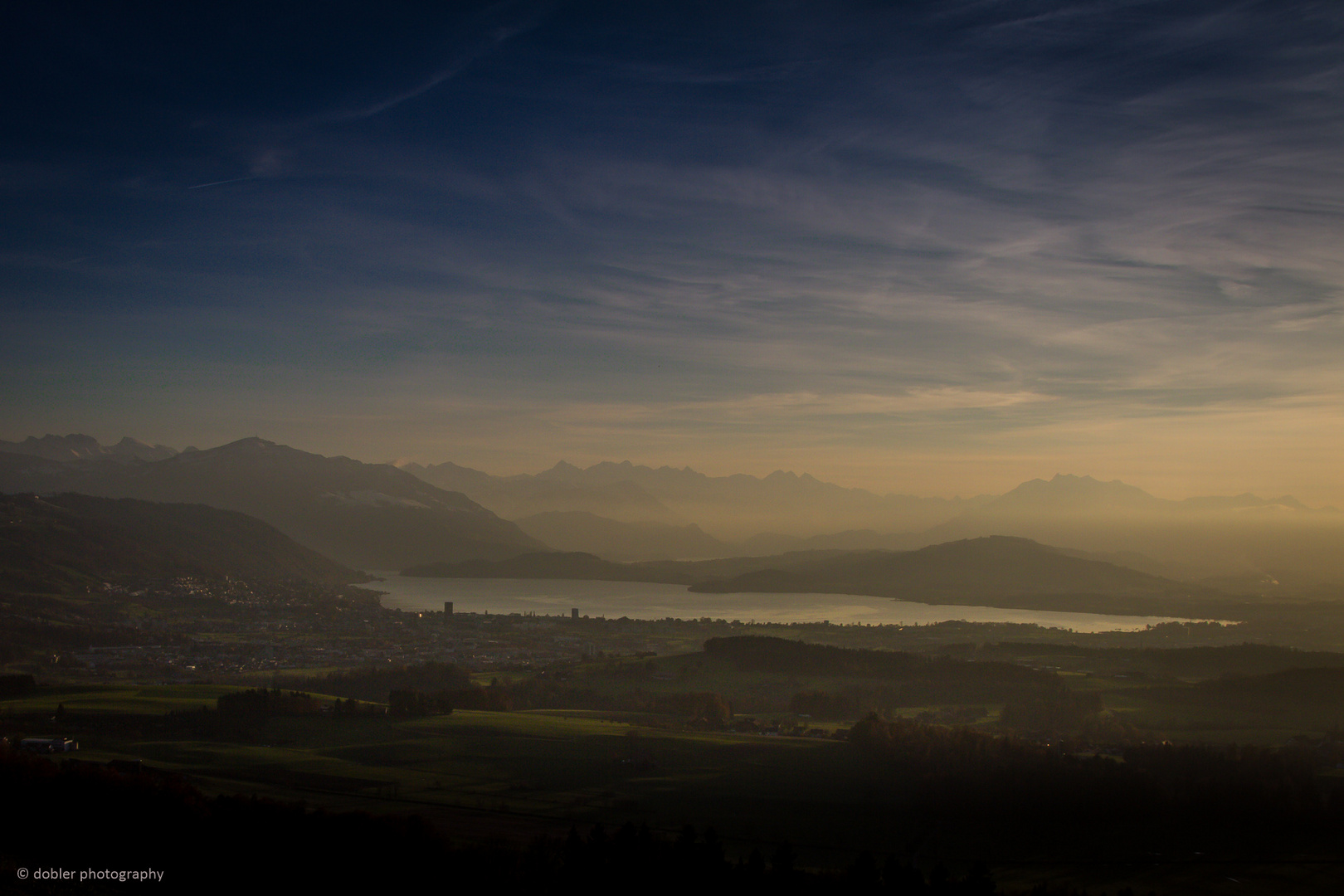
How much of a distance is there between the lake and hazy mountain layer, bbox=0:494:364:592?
601 inches

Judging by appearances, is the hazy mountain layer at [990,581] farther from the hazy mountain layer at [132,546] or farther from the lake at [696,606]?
the hazy mountain layer at [132,546]

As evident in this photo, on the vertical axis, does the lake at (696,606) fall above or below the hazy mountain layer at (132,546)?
below

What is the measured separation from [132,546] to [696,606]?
2774 inches

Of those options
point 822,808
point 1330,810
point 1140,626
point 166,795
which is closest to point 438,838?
point 166,795

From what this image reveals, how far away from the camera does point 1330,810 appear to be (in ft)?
93.9

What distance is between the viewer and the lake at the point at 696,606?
106562 mm

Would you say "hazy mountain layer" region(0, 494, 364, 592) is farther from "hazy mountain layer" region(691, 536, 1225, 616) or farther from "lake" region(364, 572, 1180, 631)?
"hazy mountain layer" region(691, 536, 1225, 616)

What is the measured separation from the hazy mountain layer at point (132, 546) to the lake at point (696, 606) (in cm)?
1525

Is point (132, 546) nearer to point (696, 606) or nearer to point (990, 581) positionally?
point (696, 606)

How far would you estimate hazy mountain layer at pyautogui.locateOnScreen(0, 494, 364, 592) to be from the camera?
325 ft

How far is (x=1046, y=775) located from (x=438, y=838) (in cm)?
1995

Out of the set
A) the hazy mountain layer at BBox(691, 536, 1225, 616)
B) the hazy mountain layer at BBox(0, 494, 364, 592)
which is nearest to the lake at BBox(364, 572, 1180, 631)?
the hazy mountain layer at BBox(691, 536, 1225, 616)

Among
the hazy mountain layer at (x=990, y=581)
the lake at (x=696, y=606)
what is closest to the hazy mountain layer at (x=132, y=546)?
the lake at (x=696, y=606)

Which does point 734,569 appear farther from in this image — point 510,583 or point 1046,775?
point 1046,775
